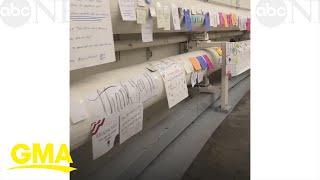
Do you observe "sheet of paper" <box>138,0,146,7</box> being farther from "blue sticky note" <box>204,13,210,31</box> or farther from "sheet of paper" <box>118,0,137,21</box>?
"blue sticky note" <box>204,13,210,31</box>

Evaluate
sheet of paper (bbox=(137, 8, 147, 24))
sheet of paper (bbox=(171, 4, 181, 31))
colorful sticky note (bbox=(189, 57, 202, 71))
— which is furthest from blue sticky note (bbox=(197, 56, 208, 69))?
sheet of paper (bbox=(137, 8, 147, 24))

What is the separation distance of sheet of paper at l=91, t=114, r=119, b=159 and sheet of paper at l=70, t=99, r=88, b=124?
46 mm

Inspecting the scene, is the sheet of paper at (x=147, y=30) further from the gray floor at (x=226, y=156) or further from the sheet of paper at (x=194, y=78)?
the gray floor at (x=226, y=156)

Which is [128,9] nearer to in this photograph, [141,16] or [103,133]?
[141,16]

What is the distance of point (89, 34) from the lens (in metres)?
0.68

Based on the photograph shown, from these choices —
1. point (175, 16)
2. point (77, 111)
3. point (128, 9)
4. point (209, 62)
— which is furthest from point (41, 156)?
point (209, 62)

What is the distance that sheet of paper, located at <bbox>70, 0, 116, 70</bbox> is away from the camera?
2.08 feet

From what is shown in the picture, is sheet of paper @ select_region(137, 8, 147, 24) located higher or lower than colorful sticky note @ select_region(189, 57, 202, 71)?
higher

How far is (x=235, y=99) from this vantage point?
242 cm

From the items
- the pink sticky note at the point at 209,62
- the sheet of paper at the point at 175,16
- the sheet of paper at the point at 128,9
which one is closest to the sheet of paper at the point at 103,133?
the sheet of paper at the point at 128,9

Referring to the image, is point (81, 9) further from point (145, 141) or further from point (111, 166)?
point (145, 141)

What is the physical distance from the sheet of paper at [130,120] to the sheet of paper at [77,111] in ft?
0.53

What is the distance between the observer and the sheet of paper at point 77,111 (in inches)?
24.5
